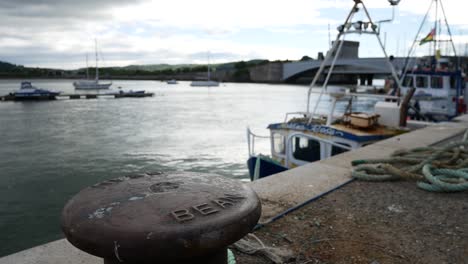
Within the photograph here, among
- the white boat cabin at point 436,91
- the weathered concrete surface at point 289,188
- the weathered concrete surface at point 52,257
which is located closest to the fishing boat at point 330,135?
the weathered concrete surface at point 289,188

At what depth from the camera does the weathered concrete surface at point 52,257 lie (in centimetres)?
362

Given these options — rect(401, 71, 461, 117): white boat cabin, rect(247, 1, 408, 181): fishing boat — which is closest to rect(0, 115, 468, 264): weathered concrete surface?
rect(247, 1, 408, 181): fishing boat

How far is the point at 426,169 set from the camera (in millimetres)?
6250

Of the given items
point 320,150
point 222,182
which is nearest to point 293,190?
point 222,182

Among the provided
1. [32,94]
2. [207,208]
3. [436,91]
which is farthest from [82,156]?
[32,94]

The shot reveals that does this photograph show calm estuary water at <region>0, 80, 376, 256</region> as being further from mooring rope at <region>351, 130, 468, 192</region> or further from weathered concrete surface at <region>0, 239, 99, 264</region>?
mooring rope at <region>351, 130, 468, 192</region>

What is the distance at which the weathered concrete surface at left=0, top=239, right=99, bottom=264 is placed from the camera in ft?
11.9

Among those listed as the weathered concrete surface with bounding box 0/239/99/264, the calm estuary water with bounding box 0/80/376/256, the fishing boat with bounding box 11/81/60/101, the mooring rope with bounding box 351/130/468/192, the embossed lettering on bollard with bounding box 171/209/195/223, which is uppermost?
the fishing boat with bounding box 11/81/60/101

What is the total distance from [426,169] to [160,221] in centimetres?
523

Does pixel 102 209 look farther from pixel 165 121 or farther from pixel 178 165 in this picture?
pixel 165 121

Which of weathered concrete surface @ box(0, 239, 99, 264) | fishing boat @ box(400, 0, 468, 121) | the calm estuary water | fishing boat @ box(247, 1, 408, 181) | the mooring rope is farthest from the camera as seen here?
fishing boat @ box(400, 0, 468, 121)

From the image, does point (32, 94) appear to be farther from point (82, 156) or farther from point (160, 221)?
point (160, 221)

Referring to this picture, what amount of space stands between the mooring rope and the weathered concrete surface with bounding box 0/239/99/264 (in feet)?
14.3

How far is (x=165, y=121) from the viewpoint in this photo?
36469 mm
